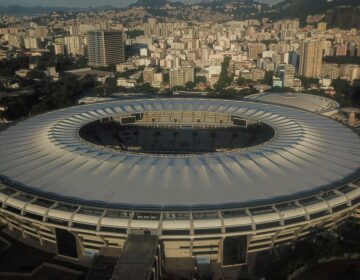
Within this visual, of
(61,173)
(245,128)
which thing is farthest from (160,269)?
(245,128)

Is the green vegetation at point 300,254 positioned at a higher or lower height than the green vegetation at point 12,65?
lower

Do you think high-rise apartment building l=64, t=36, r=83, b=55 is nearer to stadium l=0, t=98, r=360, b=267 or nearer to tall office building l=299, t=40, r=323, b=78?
tall office building l=299, t=40, r=323, b=78

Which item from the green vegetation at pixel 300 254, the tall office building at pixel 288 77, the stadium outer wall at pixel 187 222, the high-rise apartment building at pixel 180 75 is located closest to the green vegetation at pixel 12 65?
the high-rise apartment building at pixel 180 75

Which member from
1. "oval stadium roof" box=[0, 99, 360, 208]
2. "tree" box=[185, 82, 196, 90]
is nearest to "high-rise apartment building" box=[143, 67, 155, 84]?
"tree" box=[185, 82, 196, 90]

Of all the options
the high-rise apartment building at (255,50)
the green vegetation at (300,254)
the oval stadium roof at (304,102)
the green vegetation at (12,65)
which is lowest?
the green vegetation at (300,254)

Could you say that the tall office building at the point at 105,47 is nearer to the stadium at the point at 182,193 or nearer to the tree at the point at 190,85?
the tree at the point at 190,85

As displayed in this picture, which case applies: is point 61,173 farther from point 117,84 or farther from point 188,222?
point 117,84

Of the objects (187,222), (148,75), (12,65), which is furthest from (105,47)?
(187,222)
